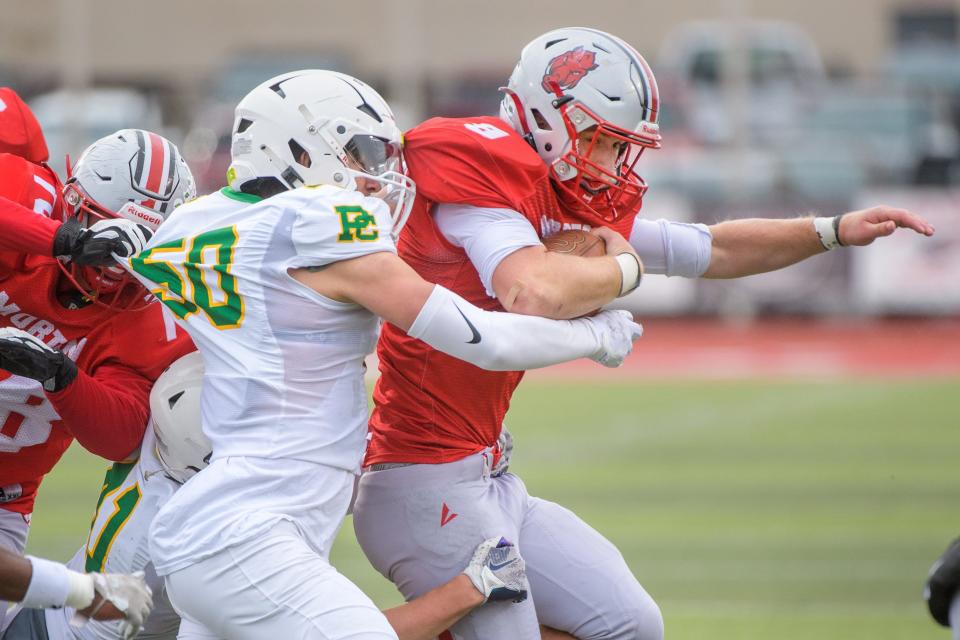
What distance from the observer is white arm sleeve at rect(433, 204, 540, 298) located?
3412 millimetres

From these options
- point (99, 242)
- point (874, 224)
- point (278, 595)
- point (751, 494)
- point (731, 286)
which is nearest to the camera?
point (278, 595)

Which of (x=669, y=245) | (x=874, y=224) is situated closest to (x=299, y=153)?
(x=669, y=245)

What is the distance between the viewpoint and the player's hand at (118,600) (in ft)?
10.5

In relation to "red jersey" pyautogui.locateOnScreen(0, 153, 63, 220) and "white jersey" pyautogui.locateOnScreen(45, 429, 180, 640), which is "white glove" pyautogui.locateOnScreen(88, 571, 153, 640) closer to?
"white jersey" pyautogui.locateOnScreen(45, 429, 180, 640)

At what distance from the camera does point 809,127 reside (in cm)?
1930

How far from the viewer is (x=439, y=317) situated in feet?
10.5

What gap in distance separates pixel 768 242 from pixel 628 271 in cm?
87

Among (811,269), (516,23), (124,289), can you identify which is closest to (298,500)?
(124,289)

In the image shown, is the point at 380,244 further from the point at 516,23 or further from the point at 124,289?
the point at 516,23

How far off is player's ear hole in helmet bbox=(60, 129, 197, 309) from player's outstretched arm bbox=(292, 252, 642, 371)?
0.88 meters

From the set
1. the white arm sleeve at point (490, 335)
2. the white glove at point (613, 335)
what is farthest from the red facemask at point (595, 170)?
the white arm sleeve at point (490, 335)

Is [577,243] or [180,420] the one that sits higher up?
[577,243]

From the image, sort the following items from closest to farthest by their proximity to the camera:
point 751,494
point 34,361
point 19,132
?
point 34,361
point 19,132
point 751,494

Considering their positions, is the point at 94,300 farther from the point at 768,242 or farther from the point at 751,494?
the point at 751,494
